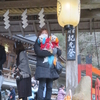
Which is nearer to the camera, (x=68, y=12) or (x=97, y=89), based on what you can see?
(x=68, y=12)

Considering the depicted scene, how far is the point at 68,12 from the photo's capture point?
12.9 feet

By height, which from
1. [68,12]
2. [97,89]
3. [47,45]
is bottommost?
[97,89]

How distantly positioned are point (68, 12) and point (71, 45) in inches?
36.0

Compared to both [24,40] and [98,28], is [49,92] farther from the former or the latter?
[24,40]

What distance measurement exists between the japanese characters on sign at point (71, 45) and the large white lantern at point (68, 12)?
756 mm

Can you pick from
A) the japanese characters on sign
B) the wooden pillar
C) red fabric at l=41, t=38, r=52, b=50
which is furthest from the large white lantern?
the wooden pillar

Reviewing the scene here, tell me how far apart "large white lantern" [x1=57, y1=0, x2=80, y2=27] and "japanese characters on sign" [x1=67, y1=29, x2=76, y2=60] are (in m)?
0.76

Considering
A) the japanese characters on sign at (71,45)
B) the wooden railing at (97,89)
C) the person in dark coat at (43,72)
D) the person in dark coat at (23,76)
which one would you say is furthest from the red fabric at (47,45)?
the wooden railing at (97,89)

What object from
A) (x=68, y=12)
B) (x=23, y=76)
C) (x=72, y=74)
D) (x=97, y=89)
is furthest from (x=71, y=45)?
(x=23, y=76)

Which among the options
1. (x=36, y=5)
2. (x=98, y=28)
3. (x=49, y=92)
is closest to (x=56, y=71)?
(x=49, y=92)

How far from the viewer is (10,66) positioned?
1515cm

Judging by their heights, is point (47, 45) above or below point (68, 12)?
below

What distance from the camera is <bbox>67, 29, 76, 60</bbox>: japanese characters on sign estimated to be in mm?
4570

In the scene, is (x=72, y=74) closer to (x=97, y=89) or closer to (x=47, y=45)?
(x=97, y=89)
